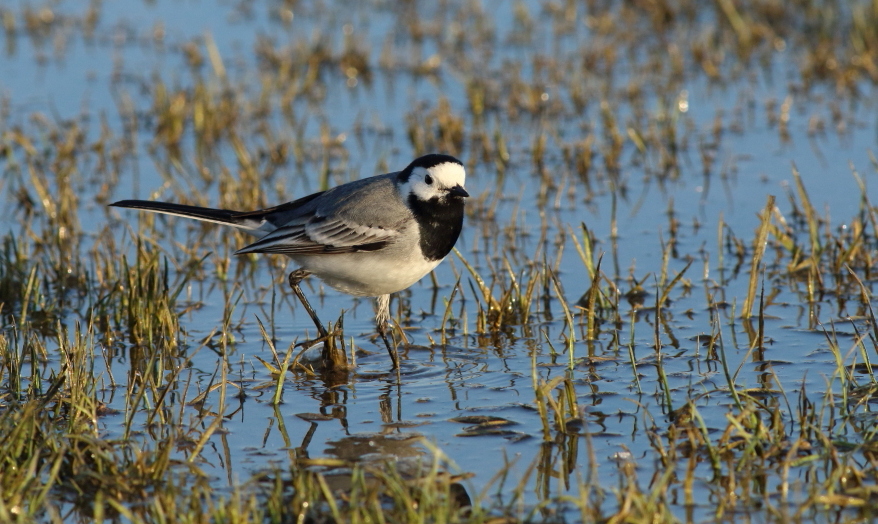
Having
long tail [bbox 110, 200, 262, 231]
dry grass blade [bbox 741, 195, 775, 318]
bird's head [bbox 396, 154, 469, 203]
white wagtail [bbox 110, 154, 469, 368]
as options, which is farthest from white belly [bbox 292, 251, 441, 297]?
dry grass blade [bbox 741, 195, 775, 318]

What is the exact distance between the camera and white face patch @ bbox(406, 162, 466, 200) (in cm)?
700

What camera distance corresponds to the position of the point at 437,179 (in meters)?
7.02

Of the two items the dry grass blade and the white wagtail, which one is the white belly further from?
the dry grass blade

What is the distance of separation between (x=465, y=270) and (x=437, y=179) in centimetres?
193

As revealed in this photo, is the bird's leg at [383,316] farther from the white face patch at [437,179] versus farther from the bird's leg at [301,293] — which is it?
the white face patch at [437,179]

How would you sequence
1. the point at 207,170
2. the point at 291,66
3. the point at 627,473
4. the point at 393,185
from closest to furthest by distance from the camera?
the point at 627,473, the point at 393,185, the point at 207,170, the point at 291,66

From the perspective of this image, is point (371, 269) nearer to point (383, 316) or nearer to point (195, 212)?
point (383, 316)

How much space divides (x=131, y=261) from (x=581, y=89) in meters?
5.70

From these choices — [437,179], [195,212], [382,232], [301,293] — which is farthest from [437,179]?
[195,212]

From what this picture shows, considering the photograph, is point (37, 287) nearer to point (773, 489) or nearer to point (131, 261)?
point (131, 261)

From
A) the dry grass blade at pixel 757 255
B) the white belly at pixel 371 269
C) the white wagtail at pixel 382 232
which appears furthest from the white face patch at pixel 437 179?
the dry grass blade at pixel 757 255

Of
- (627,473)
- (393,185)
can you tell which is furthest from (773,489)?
(393,185)

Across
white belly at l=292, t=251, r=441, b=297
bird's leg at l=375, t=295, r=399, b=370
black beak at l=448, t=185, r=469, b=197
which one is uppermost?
black beak at l=448, t=185, r=469, b=197

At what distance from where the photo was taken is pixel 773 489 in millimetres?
5047
